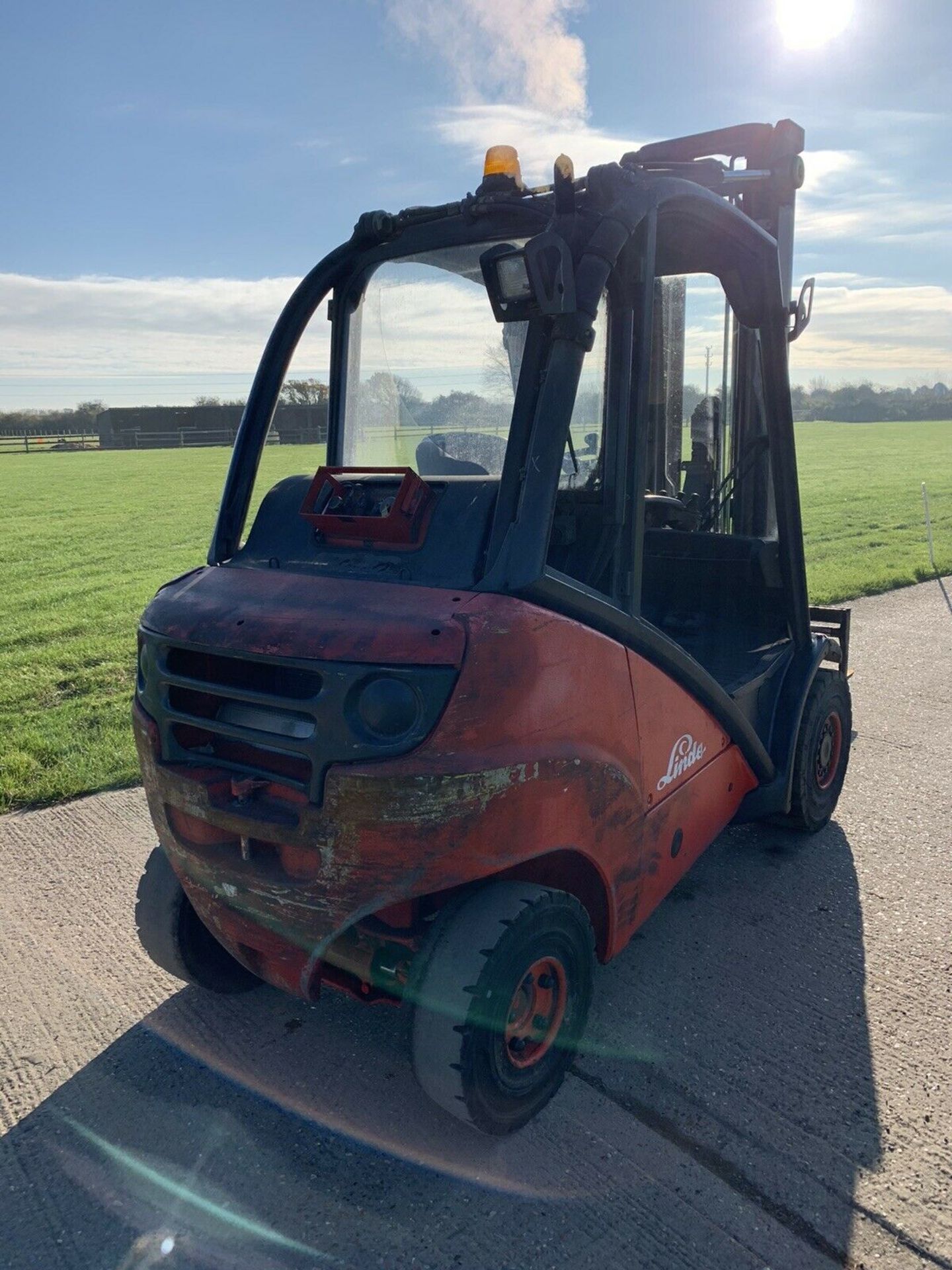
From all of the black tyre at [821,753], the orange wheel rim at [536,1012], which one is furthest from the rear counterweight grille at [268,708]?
→ the black tyre at [821,753]

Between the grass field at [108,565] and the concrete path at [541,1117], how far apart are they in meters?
1.82

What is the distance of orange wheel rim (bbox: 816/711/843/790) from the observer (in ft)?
15.1

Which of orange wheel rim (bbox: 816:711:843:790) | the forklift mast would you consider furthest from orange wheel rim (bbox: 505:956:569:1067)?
the forklift mast

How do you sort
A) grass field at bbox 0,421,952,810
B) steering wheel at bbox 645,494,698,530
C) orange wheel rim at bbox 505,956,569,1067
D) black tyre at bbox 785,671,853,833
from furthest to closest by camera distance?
grass field at bbox 0,421,952,810
black tyre at bbox 785,671,853,833
steering wheel at bbox 645,494,698,530
orange wheel rim at bbox 505,956,569,1067

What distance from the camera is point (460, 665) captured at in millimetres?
2334

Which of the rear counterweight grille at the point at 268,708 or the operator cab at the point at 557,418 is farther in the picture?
the operator cab at the point at 557,418

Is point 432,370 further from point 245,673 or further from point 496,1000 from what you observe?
point 496,1000

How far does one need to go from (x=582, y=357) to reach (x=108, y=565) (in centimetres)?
1247

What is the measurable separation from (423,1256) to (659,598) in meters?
3.15

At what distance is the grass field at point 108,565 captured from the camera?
5945 mm

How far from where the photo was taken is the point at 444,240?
3.23m

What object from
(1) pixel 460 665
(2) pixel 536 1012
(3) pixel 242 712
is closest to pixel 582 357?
(1) pixel 460 665

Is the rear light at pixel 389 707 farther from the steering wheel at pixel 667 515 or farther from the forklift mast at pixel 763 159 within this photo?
the forklift mast at pixel 763 159

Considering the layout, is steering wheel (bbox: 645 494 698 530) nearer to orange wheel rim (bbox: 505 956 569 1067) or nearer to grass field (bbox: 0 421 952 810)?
orange wheel rim (bbox: 505 956 569 1067)
